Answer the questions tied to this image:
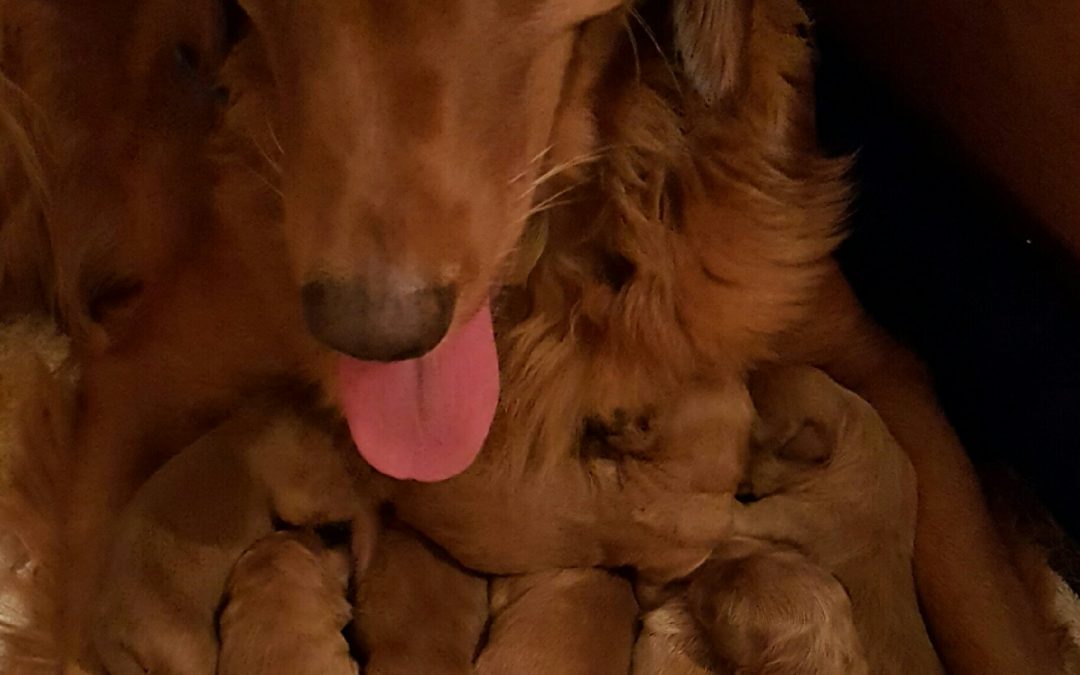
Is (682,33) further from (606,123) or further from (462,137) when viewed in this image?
(462,137)

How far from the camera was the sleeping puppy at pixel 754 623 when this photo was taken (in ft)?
3.78

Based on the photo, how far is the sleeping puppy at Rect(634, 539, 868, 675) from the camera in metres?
1.15

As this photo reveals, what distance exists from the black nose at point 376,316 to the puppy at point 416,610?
0.39 metres

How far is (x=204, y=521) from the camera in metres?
1.25

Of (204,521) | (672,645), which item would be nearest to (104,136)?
(204,521)

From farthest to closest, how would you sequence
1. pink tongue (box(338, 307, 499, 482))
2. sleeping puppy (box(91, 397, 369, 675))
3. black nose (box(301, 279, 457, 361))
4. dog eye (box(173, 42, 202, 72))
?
dog eye (box(173, 42, 202, 72))
sleeping puppy (box(91, 397, 369, 675))
pink tongue (box(338, 307, 499, 482))
black nose (box(301, 279, 457, 361))

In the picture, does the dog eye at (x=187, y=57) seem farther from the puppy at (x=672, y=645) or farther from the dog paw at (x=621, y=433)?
the puppy at (x=672, y=645)

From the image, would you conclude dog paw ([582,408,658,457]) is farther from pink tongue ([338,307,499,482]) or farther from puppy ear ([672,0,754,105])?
puppy ear ([672,0,754,105])

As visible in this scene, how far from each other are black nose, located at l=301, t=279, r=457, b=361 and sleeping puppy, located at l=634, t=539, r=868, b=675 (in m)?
0.45

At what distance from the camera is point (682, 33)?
3.65 ft

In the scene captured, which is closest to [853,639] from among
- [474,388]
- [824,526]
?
[824,526]

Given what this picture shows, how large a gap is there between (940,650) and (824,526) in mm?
181

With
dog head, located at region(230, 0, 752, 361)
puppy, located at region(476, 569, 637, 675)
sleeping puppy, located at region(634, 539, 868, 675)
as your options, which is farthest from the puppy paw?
dog head, located at region(230, 0, 752, 361)

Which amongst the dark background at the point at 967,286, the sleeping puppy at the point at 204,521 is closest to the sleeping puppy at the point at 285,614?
the sleeping puppy at the point at 204,521
